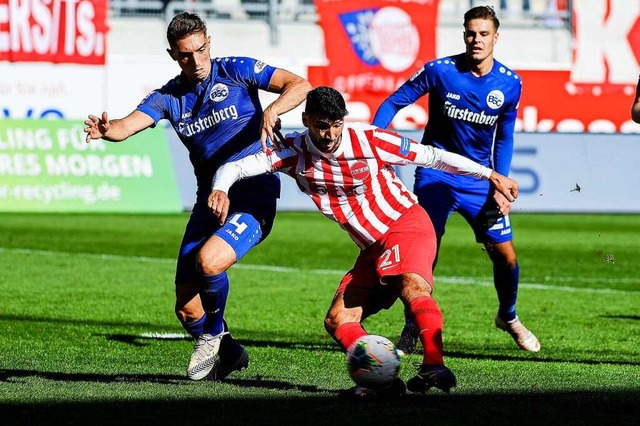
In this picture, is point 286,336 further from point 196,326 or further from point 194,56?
point 194,56

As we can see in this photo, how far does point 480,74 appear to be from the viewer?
8875 millimetres

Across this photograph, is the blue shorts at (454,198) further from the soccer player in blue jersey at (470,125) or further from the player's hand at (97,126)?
the player's hand at (97,126)

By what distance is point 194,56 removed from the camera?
744 cm

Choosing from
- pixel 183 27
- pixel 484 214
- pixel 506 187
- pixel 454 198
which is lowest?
pixel 484 214

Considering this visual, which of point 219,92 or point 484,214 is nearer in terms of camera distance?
point 219,92

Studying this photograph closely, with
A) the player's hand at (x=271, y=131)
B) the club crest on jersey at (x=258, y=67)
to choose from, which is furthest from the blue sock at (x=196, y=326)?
the club crest on jersey at (x=258, y=67)

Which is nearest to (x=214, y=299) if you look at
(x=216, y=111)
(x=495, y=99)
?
(x=216, y=111)

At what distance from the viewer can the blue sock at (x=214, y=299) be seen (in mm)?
7230

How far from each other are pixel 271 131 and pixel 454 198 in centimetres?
245

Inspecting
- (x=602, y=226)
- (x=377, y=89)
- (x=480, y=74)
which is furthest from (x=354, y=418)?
(x=377, y=89)

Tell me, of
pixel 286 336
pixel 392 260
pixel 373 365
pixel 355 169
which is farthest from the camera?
pixel 286 336

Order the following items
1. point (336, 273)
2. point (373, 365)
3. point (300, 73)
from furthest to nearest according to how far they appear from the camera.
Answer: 1. point (300, 73)
2. point (336, 273)
3. point (373, 365)

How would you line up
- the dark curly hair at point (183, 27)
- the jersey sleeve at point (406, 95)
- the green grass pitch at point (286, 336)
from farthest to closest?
1. the jersey sleeve at point (406, 95)
2. the dark curly hair at point (183, 27)
3. the green grass pitch at point (286, 336)

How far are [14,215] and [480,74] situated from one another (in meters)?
14.6
